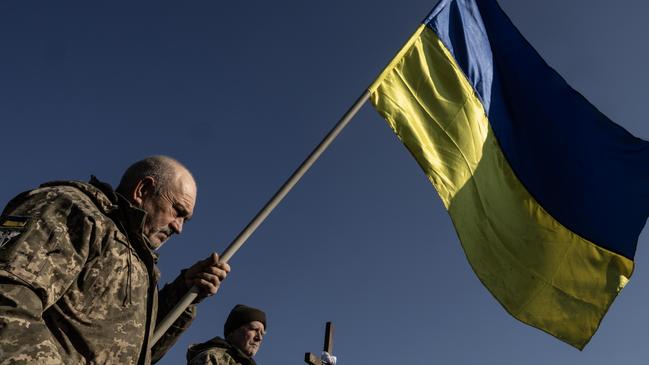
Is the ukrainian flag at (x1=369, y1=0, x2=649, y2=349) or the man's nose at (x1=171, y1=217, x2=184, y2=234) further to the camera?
the ukrainian flag at (x1=369, y1=0, x2=649, y2=349)

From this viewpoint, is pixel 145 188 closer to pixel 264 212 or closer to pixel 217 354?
pixel 264 212

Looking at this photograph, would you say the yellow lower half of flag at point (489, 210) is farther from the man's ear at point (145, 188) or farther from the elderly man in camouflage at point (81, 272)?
the elderly man in camouflage at point (81, 272)

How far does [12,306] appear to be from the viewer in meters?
2.04

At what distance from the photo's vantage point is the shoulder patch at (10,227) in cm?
216

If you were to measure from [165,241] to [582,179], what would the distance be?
15.3 ft

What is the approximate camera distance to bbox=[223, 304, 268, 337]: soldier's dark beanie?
604cm

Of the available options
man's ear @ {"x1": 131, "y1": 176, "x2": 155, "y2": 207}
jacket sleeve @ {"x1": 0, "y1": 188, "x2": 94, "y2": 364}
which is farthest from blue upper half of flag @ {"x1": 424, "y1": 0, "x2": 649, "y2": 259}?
jacket sleeve @ {"x1": 0, "y1": 188, "x2": 94, "y2": 364}

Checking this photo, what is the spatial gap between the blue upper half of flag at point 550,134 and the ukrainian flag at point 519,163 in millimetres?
11

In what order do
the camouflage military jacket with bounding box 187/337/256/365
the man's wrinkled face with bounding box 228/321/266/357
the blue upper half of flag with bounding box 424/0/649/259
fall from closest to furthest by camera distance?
the camouflage military jacket with bounding box 187/337/256/365, the man's wrinkled face with bounding box 228/321/266/357, the blue upper half of flag with bounding box 424/0/649/259

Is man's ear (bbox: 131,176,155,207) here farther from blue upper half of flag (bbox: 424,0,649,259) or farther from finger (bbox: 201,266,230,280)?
blue upper half of flag (bbox: 424,0,649,259)

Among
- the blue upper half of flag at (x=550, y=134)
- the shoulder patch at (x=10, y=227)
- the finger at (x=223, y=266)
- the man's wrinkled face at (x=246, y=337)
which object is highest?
the blue upper half of flag at (x=550, y=134)

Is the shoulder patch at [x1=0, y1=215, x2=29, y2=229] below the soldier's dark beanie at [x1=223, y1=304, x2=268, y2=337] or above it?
above

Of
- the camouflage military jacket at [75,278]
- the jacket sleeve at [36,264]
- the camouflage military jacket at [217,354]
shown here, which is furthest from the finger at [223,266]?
the camouflage military jacket at [217,354]

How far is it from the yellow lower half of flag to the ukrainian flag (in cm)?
1
